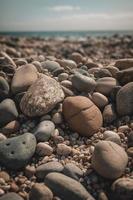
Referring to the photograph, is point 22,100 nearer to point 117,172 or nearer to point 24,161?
point 24,161

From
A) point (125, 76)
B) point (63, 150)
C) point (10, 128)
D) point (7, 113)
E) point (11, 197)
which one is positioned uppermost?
point (125, 76)

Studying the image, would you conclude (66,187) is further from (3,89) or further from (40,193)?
(3,89)

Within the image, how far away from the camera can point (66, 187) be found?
9.58ft

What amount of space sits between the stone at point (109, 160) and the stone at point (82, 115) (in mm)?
522

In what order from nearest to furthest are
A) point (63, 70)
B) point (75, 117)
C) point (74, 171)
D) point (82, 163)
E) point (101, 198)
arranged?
point (101, 198) → point (74, 171) → point (82, 163) → point (75, 117) → point (63, 70)

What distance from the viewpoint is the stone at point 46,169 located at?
3.15 meters

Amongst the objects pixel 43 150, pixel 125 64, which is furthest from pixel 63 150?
pixel 125 64

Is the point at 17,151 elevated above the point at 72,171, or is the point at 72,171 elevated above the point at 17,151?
the point at 17,151

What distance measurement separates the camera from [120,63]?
4793 mm

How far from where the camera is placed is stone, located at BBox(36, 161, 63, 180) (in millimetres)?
3154

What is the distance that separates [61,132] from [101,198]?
1009 mm

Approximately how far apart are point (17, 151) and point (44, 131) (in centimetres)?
42

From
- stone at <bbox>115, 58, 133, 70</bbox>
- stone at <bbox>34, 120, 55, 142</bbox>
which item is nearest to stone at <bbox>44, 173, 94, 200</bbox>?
stone at <bbox>34, 120, 55, 142</bbox>

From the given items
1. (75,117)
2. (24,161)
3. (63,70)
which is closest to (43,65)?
(63,70)
